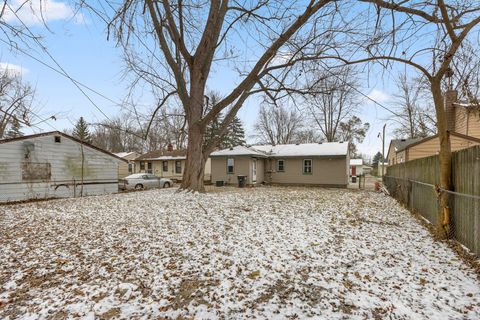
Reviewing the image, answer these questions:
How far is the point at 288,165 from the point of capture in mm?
21625

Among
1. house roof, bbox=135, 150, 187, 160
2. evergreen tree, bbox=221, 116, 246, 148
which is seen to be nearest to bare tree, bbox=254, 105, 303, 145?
evergreen tree, bbox=221, 116, 246, 148

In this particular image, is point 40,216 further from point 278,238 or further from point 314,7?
point 314,7

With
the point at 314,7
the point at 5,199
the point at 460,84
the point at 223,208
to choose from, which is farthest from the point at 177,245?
the point at 5,199

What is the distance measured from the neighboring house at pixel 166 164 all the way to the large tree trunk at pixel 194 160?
14.5m

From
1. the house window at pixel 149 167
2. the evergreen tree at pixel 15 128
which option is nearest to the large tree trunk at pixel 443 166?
the evergreen tree at pixel 15 128

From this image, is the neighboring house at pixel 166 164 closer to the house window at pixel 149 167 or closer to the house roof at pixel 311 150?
the house window at pixel 149 167

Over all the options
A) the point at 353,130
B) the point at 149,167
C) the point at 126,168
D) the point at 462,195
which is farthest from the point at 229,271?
the point at 353,130

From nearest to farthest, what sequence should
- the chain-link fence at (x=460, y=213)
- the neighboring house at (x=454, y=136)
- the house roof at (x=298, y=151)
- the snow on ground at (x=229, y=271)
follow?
the snow on ground at (x=229, y=271) < the chain-link fence at (x=460, y=213) < the neighboring house at (x=454, y=136) < the house roof at (x=298, y=151)

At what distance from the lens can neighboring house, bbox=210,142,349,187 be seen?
20156 millimetres

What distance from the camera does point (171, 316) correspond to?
9.41 feet

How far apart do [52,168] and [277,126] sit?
32.9m

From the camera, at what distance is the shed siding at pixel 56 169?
40.5 feet

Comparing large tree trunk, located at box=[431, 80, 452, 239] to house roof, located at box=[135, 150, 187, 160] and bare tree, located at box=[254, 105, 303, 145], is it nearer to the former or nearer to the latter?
house roof, located at box=[135, 150, 187, 160]

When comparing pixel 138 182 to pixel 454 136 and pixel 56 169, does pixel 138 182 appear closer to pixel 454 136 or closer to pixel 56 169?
pixel 56 169
